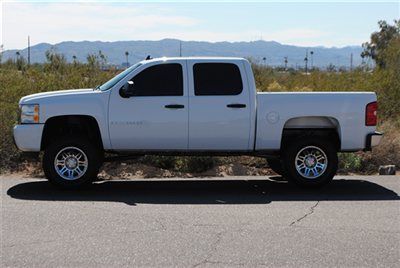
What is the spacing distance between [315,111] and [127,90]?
3078 millimetres

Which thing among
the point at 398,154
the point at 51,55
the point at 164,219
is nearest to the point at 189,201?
the point at 164,219

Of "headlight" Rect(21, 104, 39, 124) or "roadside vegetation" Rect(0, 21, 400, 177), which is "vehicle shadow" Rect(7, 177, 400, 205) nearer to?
"headlight" Rect(21, 104, 39, 124)

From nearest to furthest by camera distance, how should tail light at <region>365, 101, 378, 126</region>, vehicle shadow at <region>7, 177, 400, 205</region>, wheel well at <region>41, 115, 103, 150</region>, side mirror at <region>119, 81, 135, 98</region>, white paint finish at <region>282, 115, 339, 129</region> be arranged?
1. vehicle shadow at <region>7, 177, 400, 205</region>
2. side mirror at <region>119, 81, 135, 98</region>
3. wheel well at <region>41, 115, 103, 150</region>
4. tail light at <region>365, 101, 378, 126</region>
5. white paint finish at <region>282, 115, 339, 129</region>

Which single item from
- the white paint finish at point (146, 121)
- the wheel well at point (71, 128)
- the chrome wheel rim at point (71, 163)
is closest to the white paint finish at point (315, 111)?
the white paint finish at point (146, 121)

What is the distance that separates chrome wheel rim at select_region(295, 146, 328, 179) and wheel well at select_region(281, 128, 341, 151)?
27cm

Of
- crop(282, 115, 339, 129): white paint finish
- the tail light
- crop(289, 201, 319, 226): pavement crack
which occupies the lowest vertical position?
crop(289, 201, 319, 226): pavement crack

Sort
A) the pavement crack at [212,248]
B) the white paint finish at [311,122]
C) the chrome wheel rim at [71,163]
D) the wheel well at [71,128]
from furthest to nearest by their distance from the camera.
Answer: the white paint finish at [311,122] → the wheel well at [71,128] → the chrome wheel rim at [71,163] → the pavement crack at [212,248]

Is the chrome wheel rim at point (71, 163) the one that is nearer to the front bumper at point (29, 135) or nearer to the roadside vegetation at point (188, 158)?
the front bumper at point (29, 135)

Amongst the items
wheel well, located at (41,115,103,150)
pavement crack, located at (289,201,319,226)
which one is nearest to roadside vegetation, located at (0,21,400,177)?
wheel well, located at (41,115,103,150)

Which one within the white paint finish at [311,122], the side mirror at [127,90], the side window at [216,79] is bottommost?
the white paint finish at [311,122]

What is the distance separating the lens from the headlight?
31.1 feet

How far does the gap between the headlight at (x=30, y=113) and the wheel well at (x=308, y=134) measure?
4.11m

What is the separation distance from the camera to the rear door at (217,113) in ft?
31.7

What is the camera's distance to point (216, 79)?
32.3 feet
